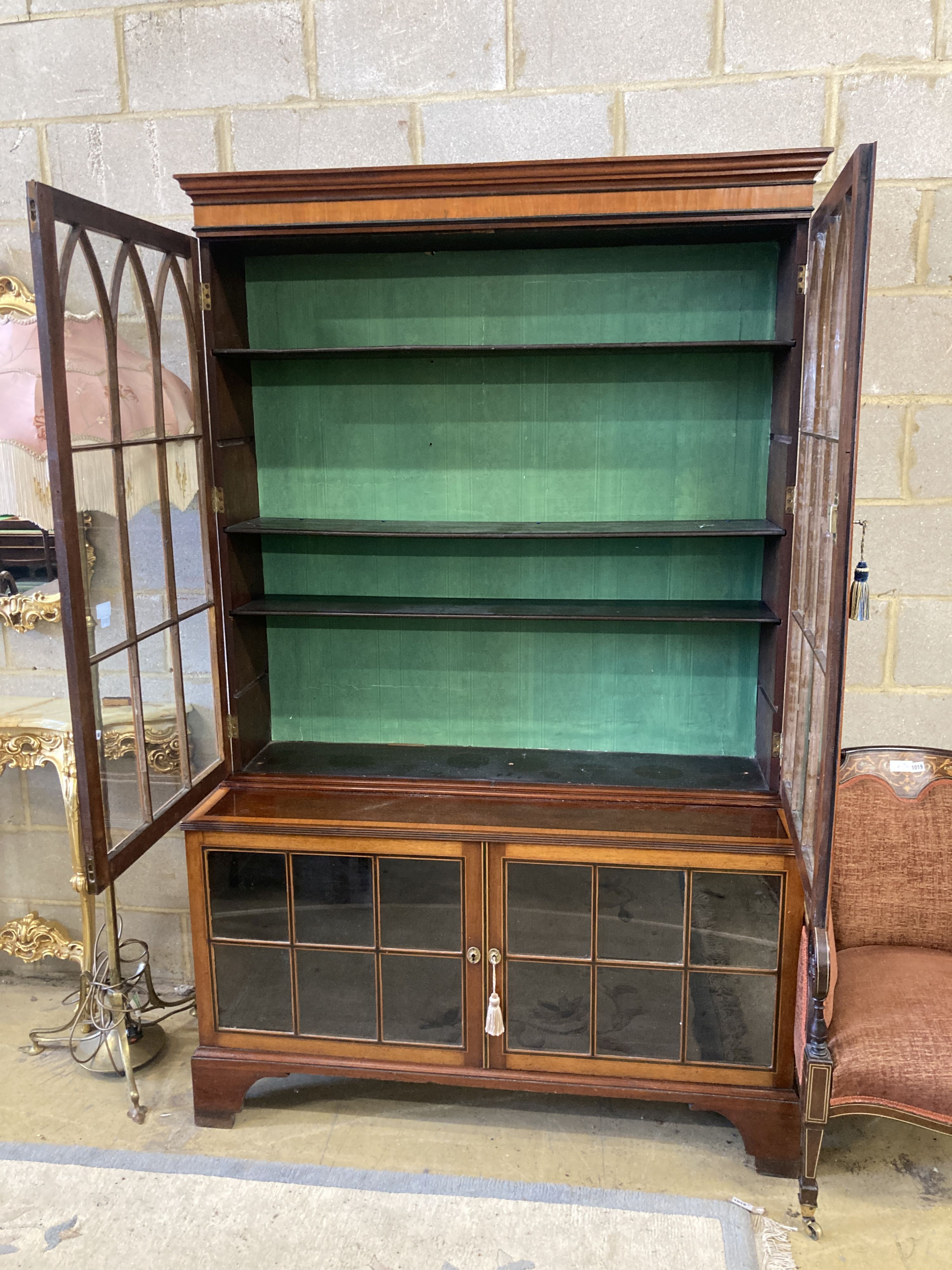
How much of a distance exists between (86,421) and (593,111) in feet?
4.73

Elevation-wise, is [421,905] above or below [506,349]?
below

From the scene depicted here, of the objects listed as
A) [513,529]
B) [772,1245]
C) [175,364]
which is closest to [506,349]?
[513,529]

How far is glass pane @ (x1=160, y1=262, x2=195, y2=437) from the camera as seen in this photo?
7.32ft

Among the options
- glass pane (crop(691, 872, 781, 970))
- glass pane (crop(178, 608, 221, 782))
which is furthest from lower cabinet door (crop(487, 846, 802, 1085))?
glass pane (crop(178, 608, 221, 782))

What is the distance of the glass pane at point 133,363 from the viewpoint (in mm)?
2098

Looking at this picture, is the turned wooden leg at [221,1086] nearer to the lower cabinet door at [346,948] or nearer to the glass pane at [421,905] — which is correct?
the lower cabinet door at [346,948]

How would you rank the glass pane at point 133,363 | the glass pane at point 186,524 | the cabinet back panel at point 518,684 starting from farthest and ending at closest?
the cabinet back panel at point 518,684 → the glass pane at point 186,524 → the glass pane at point 133,363

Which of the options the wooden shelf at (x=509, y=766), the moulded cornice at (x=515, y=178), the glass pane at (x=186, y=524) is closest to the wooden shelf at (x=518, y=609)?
the glass pane at (x=186, y=524)

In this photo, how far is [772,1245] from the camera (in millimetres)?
2061

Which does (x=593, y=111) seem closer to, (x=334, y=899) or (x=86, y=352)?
(x=86, y=352)

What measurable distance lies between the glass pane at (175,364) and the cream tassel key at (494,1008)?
1406mm

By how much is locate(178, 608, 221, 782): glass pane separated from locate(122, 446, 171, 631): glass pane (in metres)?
0.13

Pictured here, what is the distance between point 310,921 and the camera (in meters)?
2.38

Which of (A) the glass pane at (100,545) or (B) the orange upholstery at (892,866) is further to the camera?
(B) the orange upholstery at (892,866)
